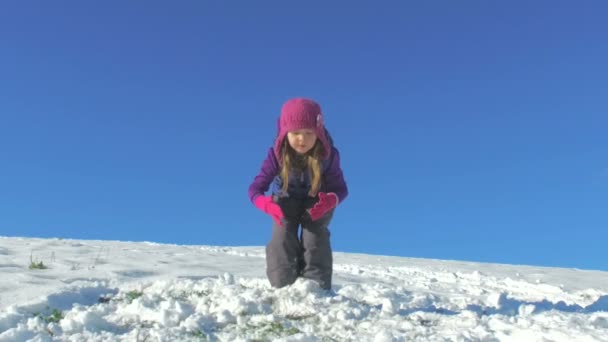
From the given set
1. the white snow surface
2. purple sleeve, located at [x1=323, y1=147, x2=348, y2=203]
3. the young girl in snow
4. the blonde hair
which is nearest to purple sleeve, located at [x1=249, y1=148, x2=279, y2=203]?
the young girl in snow

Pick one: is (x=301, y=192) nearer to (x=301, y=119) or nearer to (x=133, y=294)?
(x=301, y=119)

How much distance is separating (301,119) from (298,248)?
3.52 ft

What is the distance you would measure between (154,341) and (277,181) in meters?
2.00

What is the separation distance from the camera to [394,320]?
3604 mm

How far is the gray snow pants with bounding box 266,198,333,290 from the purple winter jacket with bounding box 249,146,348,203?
0.36 feet

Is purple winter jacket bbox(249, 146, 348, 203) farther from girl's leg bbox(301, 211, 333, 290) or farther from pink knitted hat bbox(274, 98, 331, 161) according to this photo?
girl's leg bbox(301, 211, 333, 290)

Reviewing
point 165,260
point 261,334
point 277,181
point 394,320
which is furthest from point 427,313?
point 165,260

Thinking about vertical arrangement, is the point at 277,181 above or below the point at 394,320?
above

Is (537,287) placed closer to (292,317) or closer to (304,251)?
(304,251)

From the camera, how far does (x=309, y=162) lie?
4633 mm

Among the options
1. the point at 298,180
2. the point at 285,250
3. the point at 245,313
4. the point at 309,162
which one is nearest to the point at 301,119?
the point at 309,162

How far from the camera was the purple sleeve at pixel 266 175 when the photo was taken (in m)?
4.66

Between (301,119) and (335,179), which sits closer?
(301,119)

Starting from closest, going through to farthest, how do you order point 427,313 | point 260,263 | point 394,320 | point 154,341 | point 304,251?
point 154,341, point 394,320, point 427,313, point 304,251, point 260,263
